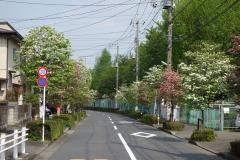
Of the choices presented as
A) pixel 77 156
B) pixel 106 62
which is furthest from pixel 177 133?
pixel 106 62

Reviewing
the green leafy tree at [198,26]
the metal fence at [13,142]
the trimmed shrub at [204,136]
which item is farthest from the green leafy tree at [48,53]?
the green leafy tree at [198,26]

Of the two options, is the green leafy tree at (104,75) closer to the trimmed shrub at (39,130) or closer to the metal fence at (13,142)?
the trimmed shrub at (39,130)

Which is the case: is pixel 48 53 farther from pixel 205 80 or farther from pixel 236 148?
pixel 236 148

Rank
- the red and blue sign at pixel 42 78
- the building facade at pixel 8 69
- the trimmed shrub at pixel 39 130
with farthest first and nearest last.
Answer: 1. the building facade at pixel 8 69
2. the trimmed shrub at pixel 39 130
3. the red and blue sign at pixel 42 78

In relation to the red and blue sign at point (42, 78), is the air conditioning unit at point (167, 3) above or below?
above

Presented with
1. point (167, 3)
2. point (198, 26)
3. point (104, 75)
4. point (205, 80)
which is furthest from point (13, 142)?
point (104, 75)

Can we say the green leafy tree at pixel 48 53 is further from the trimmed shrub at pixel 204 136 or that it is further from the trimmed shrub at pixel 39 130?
the trimmed shrub at pixel 204 136

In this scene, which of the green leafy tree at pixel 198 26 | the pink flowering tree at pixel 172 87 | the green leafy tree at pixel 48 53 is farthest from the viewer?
the green leafy tree at pixel 198 26

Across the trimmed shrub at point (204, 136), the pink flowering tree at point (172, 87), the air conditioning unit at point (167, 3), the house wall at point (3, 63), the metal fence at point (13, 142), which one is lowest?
the trimmed shrub at point (204, 136)

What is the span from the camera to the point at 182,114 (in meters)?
52.1

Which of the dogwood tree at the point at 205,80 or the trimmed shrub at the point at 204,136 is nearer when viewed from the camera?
the trimmed shrub at the point at 204,136

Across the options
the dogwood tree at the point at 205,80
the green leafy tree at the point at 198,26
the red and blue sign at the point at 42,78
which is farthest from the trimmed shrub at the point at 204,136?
the green leafy tree at the point at 198,26

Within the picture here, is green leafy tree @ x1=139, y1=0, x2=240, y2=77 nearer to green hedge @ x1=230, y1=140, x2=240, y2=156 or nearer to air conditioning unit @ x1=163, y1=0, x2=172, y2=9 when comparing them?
air conditioning unit @ x1=163, y1=0, x2=172, y2=9

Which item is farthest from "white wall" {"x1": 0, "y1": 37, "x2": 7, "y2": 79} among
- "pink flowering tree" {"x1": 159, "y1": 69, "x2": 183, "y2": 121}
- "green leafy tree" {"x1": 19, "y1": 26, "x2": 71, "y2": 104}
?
"pink flowering tree" {"x1": 159, "y1": 69, "x2": 183, "y2": 121}
